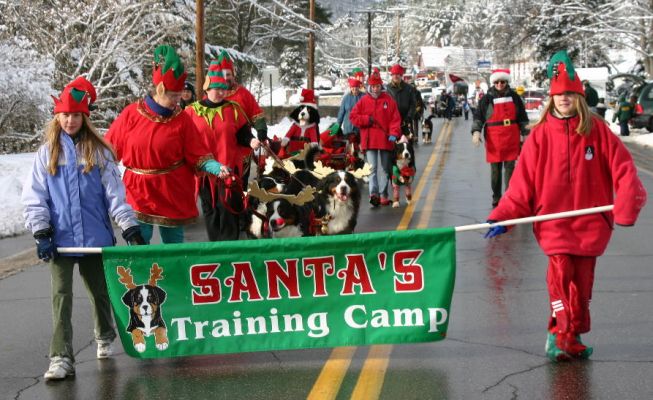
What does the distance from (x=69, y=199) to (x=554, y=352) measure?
309 cm

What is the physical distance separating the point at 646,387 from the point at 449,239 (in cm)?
143

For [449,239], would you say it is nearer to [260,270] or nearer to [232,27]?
[260,270]

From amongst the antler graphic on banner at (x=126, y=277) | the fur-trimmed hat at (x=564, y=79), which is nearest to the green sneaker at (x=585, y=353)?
the fur-trimmed hat at (x=564, y=79)

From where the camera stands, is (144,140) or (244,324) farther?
(144,140)

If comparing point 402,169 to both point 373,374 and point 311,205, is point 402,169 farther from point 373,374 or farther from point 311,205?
point 373,374

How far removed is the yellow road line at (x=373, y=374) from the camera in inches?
226

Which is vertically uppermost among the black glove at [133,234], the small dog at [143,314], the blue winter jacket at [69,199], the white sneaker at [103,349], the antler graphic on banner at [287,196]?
the blue winter jacket at [69,199]

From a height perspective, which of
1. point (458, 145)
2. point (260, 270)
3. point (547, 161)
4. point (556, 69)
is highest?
point (556, 69)

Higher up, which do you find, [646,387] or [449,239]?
[449,239]

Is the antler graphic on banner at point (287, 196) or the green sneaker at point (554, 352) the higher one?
the antler graphic on banner at point (287, 196)

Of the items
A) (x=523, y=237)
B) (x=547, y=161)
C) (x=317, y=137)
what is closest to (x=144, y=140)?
(x=547, y=161)

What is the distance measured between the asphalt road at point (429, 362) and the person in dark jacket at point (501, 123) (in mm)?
4852

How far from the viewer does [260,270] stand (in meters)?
6.37

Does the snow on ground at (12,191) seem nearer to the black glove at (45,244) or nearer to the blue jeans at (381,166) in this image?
the blue jeans at (381,166)
